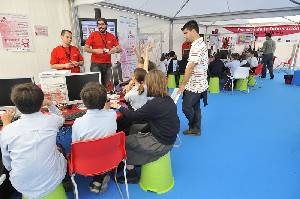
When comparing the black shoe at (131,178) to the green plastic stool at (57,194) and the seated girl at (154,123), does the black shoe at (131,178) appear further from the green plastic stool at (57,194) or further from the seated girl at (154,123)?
the green plastic stool at (57,194)

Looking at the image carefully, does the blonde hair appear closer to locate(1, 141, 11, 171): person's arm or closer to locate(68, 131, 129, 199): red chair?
locate(68, 131, 129, 199): red chair

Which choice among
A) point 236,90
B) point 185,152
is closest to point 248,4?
point 236,90

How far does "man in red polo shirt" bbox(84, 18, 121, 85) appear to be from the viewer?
12.7 ft

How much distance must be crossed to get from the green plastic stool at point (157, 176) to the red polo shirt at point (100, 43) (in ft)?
7.88

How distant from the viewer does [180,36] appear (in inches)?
386

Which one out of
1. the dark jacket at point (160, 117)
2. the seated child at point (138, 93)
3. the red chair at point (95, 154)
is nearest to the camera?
the red chair at point (95, 154)

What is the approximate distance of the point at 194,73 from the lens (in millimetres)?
3365

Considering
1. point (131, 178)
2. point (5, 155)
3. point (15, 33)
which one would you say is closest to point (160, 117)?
point (131, 178)

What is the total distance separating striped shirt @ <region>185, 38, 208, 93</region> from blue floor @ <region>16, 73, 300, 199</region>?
832 mm

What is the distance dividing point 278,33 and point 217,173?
13289 mm

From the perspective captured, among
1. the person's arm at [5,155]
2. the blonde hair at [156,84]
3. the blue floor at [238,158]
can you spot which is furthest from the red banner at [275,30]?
the person's arm at [5,155]

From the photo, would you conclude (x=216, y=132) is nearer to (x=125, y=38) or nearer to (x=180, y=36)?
(x=125, y=38)

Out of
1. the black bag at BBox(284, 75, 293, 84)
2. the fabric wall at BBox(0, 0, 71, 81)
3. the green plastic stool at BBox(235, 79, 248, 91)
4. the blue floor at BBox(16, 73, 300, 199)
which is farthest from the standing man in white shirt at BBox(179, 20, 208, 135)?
the black bag at BBox(284, 75, 293, 84)

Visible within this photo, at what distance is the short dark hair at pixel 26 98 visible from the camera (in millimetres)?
1536
